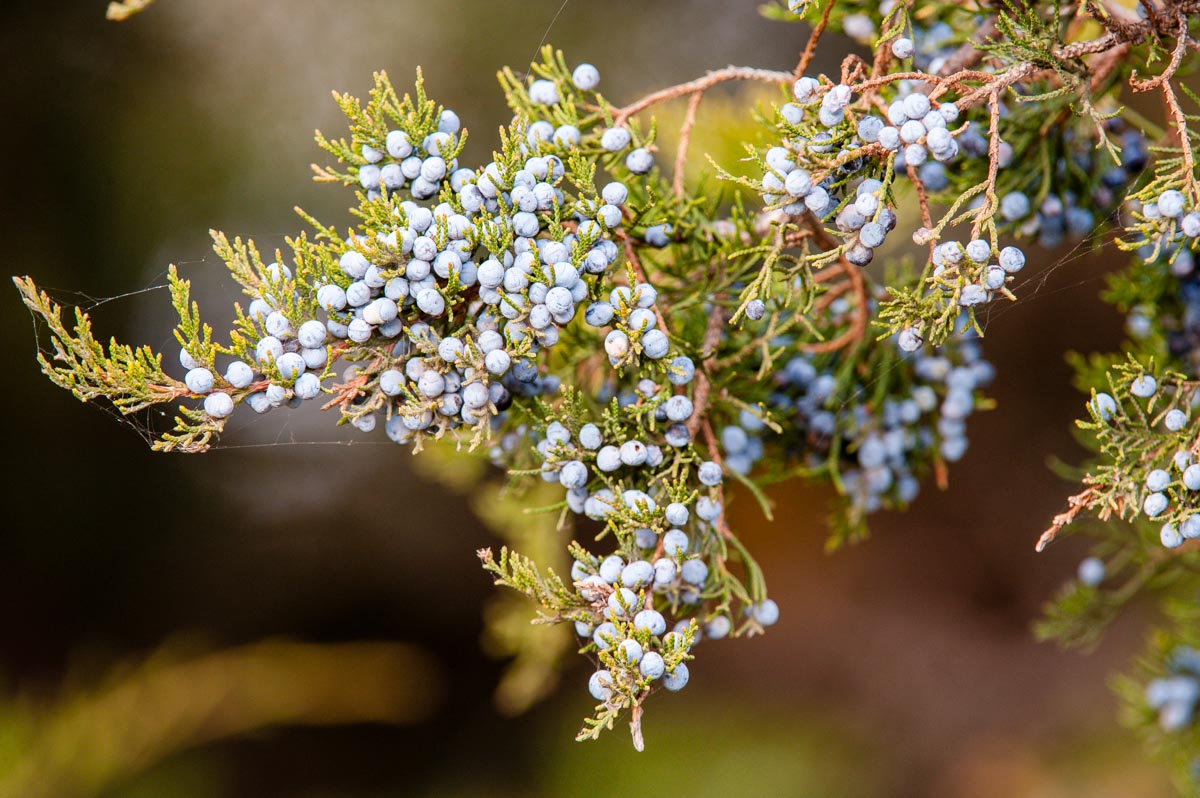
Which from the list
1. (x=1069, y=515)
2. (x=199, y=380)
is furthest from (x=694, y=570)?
(x=199, y=380)

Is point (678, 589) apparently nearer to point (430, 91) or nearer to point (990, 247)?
point (990, 247)

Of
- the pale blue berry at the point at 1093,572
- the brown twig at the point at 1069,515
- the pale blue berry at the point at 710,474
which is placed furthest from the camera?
the pale blue berry at the point at 1093,572

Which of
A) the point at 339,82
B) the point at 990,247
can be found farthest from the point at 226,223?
the point at 990,247

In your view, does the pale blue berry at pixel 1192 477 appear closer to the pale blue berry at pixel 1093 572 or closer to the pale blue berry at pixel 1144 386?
the pale blue berry at pixel 1144 386

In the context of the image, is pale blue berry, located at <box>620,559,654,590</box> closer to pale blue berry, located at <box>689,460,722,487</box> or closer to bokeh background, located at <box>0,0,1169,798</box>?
pale blue berry, located at <box>689,460,722,487</box>

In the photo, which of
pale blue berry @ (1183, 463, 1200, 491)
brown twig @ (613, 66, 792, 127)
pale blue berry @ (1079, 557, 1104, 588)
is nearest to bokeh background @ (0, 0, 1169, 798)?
pale blue berry @ (1079, 557, 1104, 588)

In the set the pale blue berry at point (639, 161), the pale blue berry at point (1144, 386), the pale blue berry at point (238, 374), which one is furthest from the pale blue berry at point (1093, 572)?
the pale blue berry at point (238, 374)

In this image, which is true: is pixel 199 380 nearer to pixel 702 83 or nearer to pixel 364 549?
pixel 702 83

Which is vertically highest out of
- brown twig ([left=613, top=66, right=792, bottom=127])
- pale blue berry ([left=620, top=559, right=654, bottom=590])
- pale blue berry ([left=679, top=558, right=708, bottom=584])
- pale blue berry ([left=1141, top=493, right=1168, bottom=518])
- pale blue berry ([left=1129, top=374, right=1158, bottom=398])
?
brown twig ([left=613, top=66, right=792, bottom=127])
